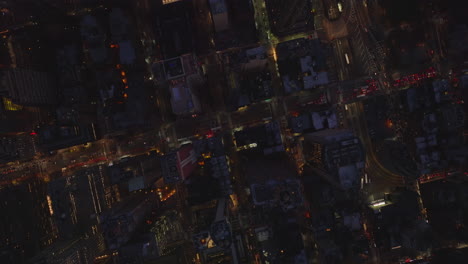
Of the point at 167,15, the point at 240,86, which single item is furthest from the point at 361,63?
the point at 167,15

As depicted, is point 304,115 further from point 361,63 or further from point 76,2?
point 76,2

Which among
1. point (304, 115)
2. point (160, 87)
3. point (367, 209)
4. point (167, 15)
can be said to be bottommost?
point (367, 209)

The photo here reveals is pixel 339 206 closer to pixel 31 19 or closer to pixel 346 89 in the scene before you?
pixel 346 89

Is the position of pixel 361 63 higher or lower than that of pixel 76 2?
lower

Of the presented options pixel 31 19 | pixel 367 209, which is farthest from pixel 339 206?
pixel 31 19

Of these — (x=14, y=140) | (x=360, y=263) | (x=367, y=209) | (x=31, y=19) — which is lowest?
(x=360, y=263)

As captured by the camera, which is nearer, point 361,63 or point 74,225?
point 74,225
